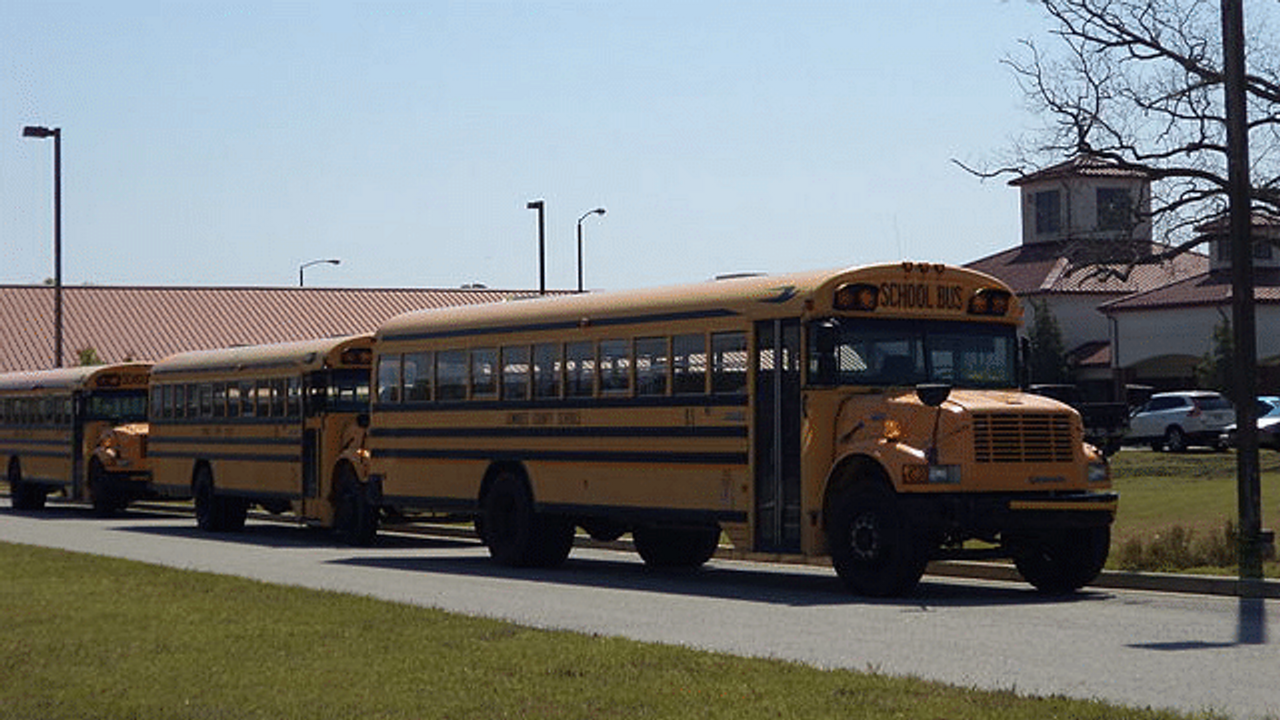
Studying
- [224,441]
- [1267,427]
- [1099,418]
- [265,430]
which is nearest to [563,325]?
[1099,418]

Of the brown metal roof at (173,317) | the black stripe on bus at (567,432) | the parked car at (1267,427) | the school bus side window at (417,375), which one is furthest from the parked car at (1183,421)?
the black stripe on bus at (567,432)

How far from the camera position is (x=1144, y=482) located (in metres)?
40.6

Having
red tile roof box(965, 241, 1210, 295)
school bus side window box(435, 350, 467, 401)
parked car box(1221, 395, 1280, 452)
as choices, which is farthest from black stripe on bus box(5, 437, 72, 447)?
red tile roof box(965, 241, 1210, 295)

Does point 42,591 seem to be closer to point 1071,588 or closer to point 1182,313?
point 1071,588

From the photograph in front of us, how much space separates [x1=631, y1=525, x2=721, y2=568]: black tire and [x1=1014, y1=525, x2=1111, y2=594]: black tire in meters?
4.77

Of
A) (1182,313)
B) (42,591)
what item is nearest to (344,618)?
(42,591)

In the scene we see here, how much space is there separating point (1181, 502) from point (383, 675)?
21571 mm

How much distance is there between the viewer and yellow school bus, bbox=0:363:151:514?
39.2m

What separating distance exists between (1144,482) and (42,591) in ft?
82.4

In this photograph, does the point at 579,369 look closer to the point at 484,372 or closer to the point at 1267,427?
the point at 484,372

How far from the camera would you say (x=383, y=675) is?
13.0 meters

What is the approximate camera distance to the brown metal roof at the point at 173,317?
3248 inches

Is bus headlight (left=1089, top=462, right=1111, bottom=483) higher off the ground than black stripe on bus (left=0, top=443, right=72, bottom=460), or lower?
lower

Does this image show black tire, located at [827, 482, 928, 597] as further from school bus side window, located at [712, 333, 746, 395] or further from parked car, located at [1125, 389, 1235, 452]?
parked car, located at [1125, 389, 1235, 452]
